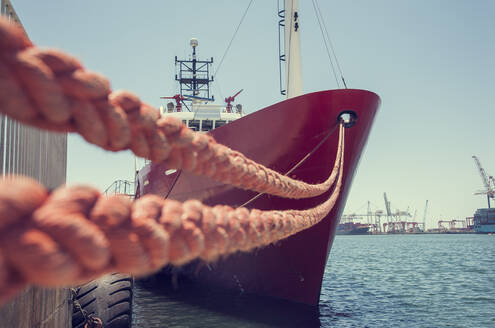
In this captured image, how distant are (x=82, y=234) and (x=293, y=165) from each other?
250 inches

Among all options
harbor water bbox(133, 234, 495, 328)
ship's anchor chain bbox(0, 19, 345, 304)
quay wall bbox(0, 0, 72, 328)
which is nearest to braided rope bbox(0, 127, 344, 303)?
ship's anchor chain bbox(0, 19, 345, 304)

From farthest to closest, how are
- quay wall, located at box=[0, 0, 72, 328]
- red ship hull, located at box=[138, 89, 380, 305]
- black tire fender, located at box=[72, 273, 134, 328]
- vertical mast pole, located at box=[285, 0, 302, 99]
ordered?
vertical mast pole, located at box=[285, 0, 302, 99] < red ship hull, located at box=[138, 89, 380, 305] < black tire fender, located at box=[72, 273, 134, 328] < quay wall, located at box=[0, 0, 72, 328]

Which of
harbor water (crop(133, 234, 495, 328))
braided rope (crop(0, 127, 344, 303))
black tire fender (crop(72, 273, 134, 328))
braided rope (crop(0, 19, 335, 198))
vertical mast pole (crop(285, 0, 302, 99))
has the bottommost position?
harbor water (crop(133, 234, 495, 328))

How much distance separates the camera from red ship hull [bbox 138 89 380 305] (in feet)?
22.4

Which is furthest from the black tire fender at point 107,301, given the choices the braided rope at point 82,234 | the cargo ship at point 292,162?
the braided rope at point 82,234

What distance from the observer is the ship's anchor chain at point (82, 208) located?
80 centimetres

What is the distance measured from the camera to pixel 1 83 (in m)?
0.90

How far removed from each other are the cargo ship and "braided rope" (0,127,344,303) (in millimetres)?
5004

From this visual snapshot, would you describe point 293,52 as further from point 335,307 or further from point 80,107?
point 80,107

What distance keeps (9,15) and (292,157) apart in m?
4.89

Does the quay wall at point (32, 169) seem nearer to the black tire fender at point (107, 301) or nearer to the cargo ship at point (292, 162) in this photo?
the black tire fender at point (107, 301)

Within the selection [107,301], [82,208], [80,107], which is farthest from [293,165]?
[82,208]

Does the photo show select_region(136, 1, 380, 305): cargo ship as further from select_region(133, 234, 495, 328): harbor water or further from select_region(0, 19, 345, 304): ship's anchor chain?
select_region(0, 19, 345, 304): ship's anchor chain

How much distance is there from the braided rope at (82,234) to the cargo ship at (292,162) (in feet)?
16.4
